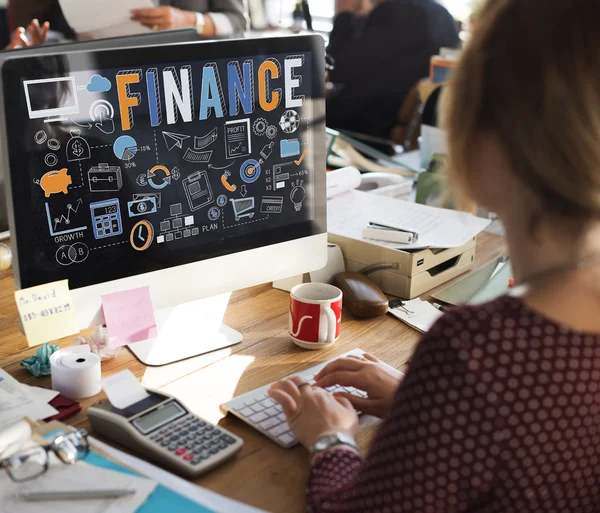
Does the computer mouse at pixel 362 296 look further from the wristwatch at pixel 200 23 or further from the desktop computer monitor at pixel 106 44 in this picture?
the wristwatch at pixel 200 23

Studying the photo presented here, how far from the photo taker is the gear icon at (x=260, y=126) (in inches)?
46.0

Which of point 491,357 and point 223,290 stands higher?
point 491,357

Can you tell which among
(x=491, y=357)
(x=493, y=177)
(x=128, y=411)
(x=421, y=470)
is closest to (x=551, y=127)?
(x=493, y=177)

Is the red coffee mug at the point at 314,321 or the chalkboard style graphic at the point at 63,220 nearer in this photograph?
the chalkboard style graphic at the point at 63,220

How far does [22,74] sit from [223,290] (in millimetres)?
465

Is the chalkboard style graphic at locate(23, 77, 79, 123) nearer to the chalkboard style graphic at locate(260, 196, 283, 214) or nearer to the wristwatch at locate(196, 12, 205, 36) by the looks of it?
the chalkboard style graphic at locate(260, 196, 283, 214)

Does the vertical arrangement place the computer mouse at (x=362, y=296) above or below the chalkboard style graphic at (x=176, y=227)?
below

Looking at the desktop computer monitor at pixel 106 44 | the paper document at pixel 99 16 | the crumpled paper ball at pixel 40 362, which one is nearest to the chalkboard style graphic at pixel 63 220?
the desktop computer monitor at pixel 106 44

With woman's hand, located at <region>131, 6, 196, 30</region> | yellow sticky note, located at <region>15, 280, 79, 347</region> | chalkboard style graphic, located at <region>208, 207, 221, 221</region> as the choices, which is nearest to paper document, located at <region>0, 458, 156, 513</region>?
yellow sticky note, located at <region>15, 280, 79, 347</region>

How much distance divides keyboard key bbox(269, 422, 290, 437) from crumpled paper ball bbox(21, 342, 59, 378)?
378 mm

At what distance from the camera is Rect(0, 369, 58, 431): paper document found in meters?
0.96

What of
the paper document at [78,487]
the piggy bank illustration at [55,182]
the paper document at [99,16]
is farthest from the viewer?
the paper document at [99,16]

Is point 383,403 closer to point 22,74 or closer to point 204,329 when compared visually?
point 204,329

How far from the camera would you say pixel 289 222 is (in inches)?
49.3
